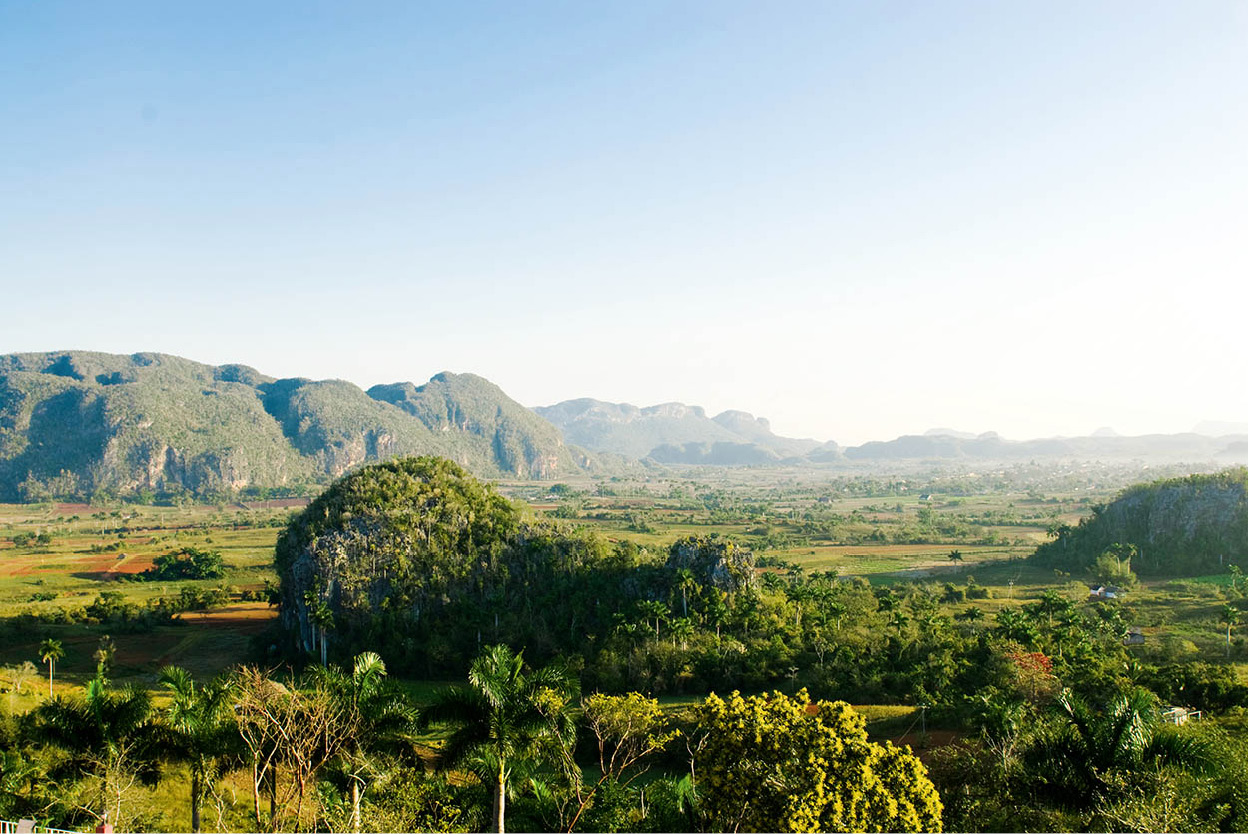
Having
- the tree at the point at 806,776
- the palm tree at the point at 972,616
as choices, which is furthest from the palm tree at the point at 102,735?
the palm tree at the point at 972,616

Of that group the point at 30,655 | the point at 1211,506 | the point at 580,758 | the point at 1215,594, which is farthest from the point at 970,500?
the point at 30,655

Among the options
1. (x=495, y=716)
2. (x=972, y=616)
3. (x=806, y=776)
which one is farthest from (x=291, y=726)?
(x=972, y=616)

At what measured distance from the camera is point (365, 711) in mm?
20594

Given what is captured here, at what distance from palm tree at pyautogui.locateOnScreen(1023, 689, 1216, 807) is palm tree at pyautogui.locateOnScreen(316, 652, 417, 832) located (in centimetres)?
1733

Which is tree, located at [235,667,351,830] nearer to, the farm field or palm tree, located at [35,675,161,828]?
palm tree, located at [35,675,161,828]

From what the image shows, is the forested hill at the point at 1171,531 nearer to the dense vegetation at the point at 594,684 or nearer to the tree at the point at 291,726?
the dense vegetation at the point at 594,684

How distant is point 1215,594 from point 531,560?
58217 millimetres

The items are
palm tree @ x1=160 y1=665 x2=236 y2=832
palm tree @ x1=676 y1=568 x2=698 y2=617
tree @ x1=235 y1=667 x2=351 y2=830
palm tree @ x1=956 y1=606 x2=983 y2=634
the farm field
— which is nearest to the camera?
tree @ x1=235 y1=667 x2=351 y2=830

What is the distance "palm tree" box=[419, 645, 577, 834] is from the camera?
56.6 feet

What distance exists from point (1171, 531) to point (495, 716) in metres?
92.0

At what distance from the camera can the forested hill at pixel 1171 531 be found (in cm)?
7762

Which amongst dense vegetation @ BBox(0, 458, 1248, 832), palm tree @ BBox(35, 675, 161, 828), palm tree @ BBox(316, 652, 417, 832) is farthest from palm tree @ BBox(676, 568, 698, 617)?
palm tree @ BBox(35, 675, 161, 828)

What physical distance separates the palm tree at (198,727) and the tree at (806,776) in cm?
1558

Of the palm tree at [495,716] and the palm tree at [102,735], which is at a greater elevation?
the palm tree at [495,716]
